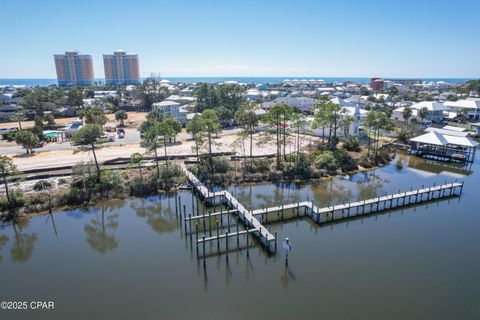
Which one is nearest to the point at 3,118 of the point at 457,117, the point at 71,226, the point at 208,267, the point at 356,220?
the point at 71,226

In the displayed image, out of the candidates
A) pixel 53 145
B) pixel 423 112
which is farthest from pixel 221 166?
pixel 423 112

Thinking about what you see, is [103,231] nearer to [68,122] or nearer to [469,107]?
[68,122]

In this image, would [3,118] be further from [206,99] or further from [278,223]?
[278,223]

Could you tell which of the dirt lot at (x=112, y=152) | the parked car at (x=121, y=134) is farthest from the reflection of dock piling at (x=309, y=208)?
the parked car at (x=121, y=134)

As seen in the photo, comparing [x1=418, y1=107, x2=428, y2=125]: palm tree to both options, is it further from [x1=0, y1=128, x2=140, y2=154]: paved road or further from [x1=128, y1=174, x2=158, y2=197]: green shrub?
[x1=128, y1=174, x2=158, y2=197]: green shrub

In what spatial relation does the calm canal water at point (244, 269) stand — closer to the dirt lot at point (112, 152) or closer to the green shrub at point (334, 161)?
the green shrub at point (334, 161)

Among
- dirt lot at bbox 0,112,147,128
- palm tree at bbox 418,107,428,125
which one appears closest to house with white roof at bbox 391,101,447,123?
palm tree at bbox 418,107,428,125
